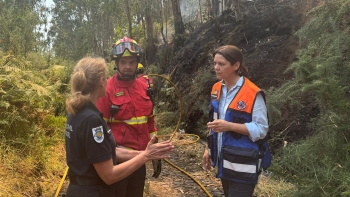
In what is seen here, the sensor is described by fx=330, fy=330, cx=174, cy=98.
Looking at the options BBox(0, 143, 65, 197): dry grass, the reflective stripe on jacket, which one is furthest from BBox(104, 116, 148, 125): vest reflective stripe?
BBox(0, 143, 65, 197): dry grass

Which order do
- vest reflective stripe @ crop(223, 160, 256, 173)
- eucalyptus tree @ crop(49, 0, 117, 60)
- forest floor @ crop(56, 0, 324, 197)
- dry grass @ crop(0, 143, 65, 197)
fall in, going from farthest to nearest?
eucalyptus tree @ crop(49, 0, 117, 60), forest floor @ crop(56, 0, 324, 197), dry grass @ crop(0, 143, 65, 197), vest reflective stripe @ crop(223, 160, 256, 173)

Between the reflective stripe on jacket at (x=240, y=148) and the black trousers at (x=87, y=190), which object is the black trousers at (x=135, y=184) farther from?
the black trousers at (x=87, y=190)

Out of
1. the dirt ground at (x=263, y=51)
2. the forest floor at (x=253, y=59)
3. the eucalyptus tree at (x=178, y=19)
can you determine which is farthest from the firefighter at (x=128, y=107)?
the eucalyptus tree at (x=178, y=19)

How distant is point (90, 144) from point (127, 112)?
97 centimetres

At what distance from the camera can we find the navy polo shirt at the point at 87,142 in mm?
1962

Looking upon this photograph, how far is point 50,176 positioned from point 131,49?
3.15 metres

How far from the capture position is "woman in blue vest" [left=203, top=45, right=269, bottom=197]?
260cm

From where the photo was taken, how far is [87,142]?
6.43 ft

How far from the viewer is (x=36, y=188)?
15.3ft

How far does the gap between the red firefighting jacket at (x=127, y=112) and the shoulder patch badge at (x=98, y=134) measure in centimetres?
89

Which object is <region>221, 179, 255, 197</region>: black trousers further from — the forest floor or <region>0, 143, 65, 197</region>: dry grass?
<region>0, 143, 65, 197</region>: dry grass

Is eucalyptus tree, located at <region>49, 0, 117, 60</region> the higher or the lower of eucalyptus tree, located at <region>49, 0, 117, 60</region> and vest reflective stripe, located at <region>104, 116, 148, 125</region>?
A: the higher

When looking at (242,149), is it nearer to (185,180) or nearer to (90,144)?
(90,144)

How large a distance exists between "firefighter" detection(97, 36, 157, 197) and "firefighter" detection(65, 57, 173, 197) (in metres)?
0.68
